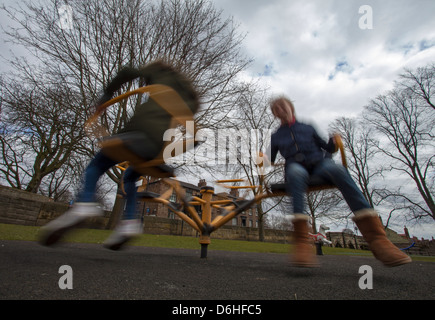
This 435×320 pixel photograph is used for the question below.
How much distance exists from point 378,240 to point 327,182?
1.61 ft

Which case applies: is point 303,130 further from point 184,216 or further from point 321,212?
point 321,212

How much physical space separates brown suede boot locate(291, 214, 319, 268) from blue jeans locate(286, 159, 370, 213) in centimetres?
8

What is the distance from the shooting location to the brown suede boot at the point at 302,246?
1.28m

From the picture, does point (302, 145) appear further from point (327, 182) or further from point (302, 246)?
point (302, 246)

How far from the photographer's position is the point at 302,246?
133cm

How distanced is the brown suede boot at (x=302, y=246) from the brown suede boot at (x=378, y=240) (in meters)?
0.40

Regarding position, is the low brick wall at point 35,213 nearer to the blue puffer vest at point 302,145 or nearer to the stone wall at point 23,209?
the stone wall at point 23,209

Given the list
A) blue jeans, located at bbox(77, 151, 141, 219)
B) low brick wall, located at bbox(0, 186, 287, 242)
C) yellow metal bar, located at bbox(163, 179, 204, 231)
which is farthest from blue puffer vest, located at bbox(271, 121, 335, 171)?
low brick wall, located at bbox(0, 186, 287, 242)

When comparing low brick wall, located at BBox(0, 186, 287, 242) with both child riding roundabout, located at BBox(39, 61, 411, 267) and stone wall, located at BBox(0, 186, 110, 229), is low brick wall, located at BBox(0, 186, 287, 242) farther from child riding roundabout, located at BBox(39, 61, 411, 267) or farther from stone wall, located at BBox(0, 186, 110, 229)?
child riding roundabout, located at BBox(39, 61, 411, 267)

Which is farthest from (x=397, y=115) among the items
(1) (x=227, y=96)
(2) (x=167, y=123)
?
(2) (x=167, y=123)
